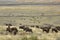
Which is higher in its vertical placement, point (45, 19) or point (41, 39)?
point (41, 39)

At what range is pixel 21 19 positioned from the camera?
47.6 m

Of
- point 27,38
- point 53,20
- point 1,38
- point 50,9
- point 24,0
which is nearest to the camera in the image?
point 27,38

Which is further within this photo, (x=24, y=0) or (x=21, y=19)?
(x=24, y=0)

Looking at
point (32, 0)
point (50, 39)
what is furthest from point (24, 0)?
point (50, 39)

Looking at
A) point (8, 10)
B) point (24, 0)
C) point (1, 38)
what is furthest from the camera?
point (24, 0)

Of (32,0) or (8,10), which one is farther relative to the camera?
(32,0)

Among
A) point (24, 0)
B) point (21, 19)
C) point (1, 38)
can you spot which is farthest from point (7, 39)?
point (24, 0)

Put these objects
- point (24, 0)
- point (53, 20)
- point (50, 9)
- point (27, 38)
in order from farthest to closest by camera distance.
A: point (24, 0)
point (50, 9)
point (53, 20)
point (27, 38)

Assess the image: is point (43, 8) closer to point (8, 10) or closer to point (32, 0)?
point (8, 10)

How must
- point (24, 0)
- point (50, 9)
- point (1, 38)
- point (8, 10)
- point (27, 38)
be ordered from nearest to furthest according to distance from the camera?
point (27, 38) < point (1, 38) < point (8, 10) < point (50, 9) < point (24, 0)

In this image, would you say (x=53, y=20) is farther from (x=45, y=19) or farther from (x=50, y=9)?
(x=50, y=9)

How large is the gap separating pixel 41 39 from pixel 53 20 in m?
29.3

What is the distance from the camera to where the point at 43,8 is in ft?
224

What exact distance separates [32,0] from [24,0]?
11.1 feet
